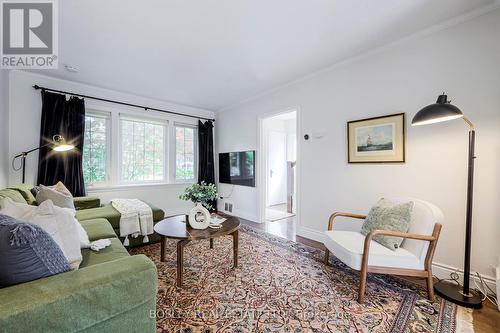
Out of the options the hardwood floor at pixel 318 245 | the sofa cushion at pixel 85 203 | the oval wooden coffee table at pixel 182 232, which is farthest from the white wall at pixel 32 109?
the hardwood floor at pixel 318 245

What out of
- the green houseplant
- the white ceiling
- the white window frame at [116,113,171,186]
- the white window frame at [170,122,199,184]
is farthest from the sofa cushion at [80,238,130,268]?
the white window frame at [170,122,199,184]

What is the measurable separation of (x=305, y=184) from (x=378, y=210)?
1.28 m

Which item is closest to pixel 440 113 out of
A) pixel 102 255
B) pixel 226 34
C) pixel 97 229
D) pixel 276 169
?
pixel 226 34

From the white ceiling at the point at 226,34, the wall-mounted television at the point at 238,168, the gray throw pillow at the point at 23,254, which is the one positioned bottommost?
the gray throw pillow at the point at 23,254

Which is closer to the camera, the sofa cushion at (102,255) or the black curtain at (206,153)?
the sofa cushion at (102,255)

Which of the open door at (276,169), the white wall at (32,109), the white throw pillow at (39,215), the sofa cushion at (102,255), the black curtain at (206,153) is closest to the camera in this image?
the white throw pillow at (39,215)

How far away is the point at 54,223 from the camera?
135cm

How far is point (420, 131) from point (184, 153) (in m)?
4.32

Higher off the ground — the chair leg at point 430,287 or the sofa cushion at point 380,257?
the sofa cushion at point 380,257

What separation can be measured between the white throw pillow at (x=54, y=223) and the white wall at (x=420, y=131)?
9.27 feet

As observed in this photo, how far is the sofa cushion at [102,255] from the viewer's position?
4.95 ft

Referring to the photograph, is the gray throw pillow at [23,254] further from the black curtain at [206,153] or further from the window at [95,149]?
the black curtain at [206,153]

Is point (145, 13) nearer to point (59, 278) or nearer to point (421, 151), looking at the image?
point (59, 278)

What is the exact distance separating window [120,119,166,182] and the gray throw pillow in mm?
3370
